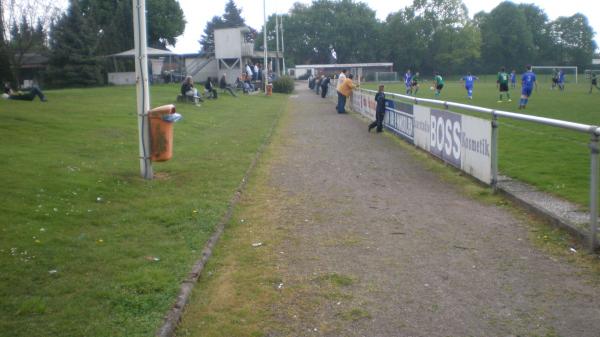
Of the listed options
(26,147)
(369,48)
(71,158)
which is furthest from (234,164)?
(369,48)

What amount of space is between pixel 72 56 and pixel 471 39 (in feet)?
256

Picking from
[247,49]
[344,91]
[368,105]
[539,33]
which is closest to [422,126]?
[368,105]

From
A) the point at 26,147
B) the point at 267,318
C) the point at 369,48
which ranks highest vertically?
the point at 369,48

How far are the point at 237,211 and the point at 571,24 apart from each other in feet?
397

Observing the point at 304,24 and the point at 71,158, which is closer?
the point at 71,158

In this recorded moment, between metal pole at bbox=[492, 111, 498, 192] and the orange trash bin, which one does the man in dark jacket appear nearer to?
the orange trash bin

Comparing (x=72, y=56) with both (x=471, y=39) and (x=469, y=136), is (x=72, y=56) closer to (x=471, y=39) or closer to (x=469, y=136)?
(x=469, y=136)

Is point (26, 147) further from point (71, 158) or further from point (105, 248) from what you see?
point (105, 248)

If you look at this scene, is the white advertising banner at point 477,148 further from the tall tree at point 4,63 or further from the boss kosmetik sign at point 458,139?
the tall tree at point 4,63

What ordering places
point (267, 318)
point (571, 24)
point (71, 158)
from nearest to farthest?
point (267, 318) → point (71, 158) → point (571, 24)

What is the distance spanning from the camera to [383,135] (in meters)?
18.9

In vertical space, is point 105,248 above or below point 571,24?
below

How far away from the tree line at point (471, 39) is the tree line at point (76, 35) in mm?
50634

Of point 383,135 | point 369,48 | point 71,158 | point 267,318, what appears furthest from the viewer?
point 369,48
